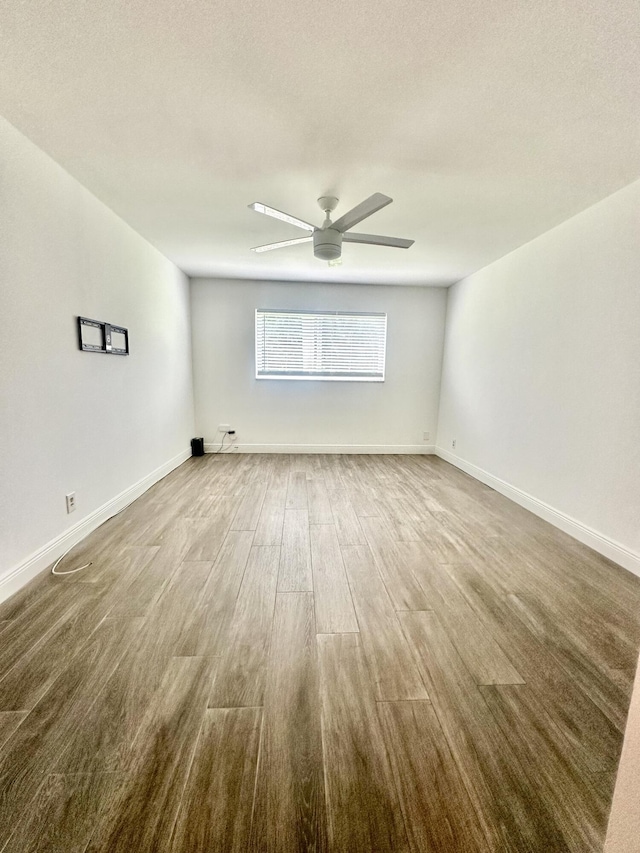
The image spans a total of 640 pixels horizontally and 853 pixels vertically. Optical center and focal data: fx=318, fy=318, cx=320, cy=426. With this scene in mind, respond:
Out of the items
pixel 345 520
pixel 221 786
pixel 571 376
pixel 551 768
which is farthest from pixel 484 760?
pixel 571 376

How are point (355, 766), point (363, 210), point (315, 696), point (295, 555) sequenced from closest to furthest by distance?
point (355, 766) < point (315, 696) < point (363, 210) < point (295, 555)

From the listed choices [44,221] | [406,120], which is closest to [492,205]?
[406,120]

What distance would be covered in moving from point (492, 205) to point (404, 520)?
8.15ft

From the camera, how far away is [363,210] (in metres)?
1.95

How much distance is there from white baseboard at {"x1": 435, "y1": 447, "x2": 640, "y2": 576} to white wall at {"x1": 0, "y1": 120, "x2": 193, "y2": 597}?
3.59 meters

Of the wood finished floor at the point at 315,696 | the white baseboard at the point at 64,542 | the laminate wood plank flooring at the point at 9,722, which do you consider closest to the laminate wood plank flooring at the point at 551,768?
the wood finished floor at the point at 315,696

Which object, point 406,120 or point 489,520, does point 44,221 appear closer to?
point 406,120

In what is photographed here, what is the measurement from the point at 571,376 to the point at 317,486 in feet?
7.94

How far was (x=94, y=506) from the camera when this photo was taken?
240 centimetres

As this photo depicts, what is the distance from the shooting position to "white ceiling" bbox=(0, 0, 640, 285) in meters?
1.14

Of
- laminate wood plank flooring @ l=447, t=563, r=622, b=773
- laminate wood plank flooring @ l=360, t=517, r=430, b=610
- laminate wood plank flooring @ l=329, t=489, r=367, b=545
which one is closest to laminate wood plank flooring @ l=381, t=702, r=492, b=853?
laminate wood plank flooring @ l=447, t=563, r=622, b=773

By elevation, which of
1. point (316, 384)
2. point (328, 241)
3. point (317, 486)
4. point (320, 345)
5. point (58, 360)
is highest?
point (328, 241)

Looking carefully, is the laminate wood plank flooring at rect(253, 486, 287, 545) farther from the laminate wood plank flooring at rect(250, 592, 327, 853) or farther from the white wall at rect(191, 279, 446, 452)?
the white wall at rect(191, 279, 446, 452)

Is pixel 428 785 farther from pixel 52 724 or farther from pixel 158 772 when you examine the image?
pixel 52 724
